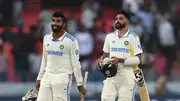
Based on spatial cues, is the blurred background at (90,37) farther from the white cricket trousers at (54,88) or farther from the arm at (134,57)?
the white cricket trousers at (54,88)

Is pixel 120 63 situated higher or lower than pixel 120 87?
higher

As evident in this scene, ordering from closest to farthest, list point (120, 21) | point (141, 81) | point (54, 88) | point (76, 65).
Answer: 1. point (54, 88)
2. point (76, 65)
3. point (120, 21)
4. point (141, 81)

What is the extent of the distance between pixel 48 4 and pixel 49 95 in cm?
1033

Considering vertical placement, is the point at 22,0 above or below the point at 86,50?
above

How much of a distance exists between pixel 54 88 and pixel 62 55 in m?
0.58

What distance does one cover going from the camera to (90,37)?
62.0ft

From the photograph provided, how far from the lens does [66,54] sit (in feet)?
38.2

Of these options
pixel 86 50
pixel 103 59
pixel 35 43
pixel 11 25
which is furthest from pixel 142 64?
pixel 103 59

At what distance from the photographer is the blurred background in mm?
17188

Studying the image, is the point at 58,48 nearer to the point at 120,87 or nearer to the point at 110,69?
the point at 110,69

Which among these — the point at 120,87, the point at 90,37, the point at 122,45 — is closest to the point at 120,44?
the point at 122,45

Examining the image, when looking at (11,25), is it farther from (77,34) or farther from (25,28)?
(77,34)

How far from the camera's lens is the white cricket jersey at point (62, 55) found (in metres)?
11.6

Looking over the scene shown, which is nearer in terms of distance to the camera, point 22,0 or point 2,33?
point 2,33
